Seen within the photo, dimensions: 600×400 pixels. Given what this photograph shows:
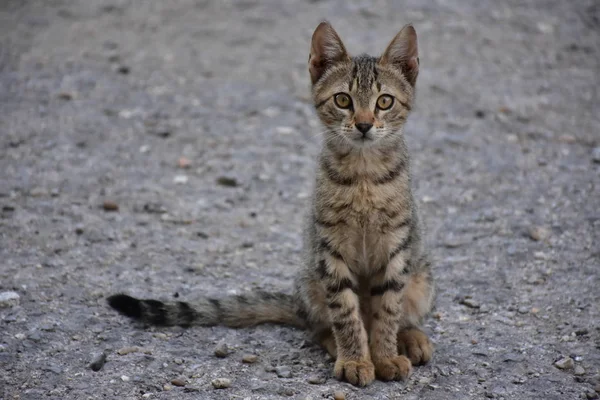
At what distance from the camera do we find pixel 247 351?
5344 millimetres

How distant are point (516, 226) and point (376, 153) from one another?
8.19ft

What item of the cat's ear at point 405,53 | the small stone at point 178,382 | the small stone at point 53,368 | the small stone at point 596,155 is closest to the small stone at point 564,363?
the cat's ear at point 405,53

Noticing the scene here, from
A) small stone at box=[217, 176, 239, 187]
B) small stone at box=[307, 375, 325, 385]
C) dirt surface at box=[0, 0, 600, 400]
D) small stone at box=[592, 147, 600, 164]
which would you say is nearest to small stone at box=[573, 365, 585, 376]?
dirt surface at box=[0, 0, 600, 400]

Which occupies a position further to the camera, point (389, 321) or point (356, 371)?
point (389, 321)

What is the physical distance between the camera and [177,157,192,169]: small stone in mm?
8250

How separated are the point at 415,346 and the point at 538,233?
2.25 m

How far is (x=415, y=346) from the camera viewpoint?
5238 mm

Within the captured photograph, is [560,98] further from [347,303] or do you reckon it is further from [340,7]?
[347,303]

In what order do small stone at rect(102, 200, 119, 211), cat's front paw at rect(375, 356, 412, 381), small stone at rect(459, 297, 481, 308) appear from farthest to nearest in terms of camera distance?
small stone at rect(102, 200, 119, 211), small stone at rect(459, 297, 481, 308), cat's front paw at rect(375, 356, 412, 381)

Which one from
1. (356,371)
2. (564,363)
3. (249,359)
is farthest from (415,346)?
(249,359)

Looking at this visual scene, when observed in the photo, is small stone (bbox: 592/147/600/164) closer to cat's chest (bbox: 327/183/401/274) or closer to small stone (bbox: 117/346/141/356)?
cat's chest (bbox: 327/183/401/274)

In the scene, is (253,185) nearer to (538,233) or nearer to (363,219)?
(538,233)

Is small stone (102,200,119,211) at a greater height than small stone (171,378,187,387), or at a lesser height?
greater

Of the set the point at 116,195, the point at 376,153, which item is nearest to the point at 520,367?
the point at 376,153
